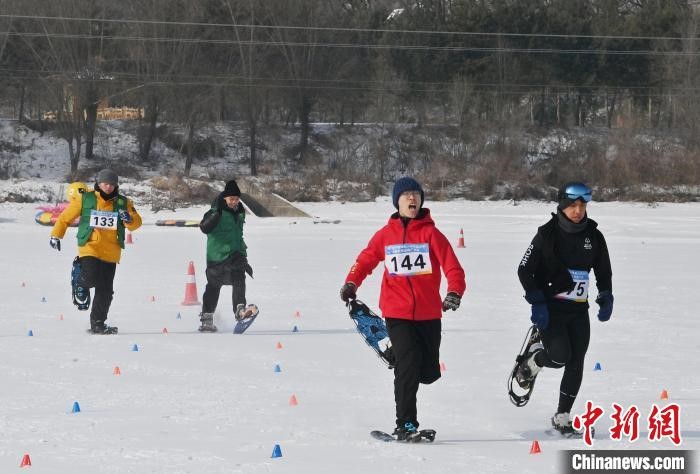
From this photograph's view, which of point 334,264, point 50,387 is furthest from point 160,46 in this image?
point 50,387

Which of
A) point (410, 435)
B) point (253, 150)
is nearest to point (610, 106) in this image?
point (253, 150)

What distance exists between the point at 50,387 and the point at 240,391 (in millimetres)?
1387

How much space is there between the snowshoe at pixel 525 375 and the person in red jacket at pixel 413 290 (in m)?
0.69

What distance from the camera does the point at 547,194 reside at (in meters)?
51.6

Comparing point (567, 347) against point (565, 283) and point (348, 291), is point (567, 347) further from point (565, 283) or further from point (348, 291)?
point (348, 291)

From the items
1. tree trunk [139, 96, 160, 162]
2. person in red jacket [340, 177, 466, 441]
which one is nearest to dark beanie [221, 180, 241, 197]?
person in red jacket [340, 177, 466, 441]

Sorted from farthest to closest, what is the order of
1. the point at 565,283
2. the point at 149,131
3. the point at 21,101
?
the point at 21,101, the point at 149,131, the point at 565,283

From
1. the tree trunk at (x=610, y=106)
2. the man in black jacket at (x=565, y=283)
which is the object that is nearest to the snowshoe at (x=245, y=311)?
the man in black jacket at (x=565, y=283)

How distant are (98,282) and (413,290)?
5.66 m

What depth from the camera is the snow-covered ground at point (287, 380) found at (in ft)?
22.9

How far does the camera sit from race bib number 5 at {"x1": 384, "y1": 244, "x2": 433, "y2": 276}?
24.5 ft

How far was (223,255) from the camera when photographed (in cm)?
1282

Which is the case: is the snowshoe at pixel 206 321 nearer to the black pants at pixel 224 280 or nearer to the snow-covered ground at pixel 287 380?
the black pants at pixel 224 280

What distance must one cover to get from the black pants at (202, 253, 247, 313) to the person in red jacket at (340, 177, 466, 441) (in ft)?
17.4
